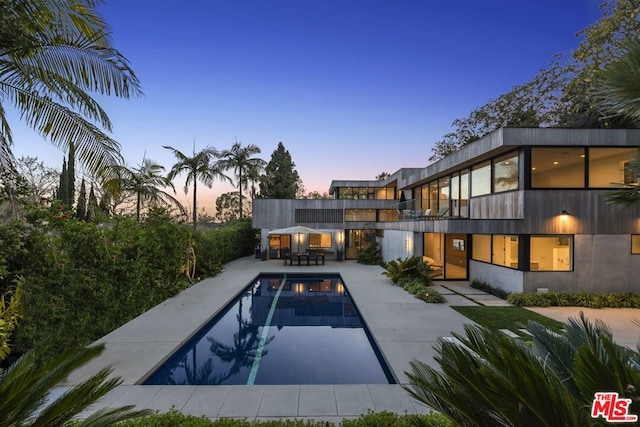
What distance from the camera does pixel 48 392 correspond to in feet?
5.71

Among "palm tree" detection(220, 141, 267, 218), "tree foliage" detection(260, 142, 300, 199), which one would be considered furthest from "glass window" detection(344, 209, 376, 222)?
"tree foliage" detection(260, 142, 300, 199)

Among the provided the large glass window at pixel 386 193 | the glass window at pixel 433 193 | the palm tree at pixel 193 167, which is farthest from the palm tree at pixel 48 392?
the large glass window at pixel 386 193

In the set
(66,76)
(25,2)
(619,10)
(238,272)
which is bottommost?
(238,272)

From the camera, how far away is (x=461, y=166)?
13.2 m

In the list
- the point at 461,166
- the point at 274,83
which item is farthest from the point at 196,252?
the point at 274,83

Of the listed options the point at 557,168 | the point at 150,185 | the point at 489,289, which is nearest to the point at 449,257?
the point at 489,289

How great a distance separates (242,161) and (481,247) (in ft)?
69.5

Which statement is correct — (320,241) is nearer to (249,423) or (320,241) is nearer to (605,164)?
(605,164)

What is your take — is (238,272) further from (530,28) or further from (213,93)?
(530,28)

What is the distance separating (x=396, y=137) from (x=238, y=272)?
22413mm

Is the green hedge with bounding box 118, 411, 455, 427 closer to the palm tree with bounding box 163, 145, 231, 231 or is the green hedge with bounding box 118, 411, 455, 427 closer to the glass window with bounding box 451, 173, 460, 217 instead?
the glass window with bounding box 451, 173, 460, 217

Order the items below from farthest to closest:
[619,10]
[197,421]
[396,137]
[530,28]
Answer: [396,137]
[530,28]
[619,10]
[197,421]

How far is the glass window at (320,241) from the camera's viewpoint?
842 inches

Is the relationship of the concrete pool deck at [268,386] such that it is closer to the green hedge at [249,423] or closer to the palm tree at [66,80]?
the green hedge at [249,423]
